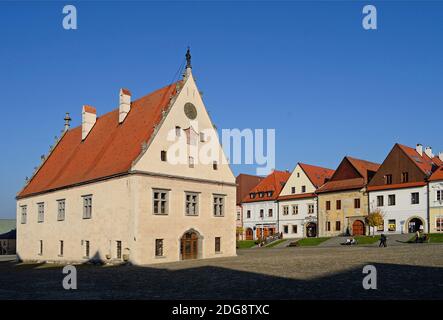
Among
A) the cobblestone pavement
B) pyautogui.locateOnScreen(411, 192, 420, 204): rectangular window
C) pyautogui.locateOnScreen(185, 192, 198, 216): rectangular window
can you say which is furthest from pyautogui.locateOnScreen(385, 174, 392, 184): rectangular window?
the cobblestone pavement

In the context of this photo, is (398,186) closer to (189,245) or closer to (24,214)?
(189,245)

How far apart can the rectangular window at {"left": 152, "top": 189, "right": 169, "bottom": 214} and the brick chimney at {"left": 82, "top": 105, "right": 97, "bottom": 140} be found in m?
14.5

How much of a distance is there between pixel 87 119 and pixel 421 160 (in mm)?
43065

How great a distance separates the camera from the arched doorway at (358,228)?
64938mm

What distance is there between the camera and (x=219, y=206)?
1577 inches

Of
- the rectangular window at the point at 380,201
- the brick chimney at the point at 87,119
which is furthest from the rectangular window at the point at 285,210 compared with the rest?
the brick chimney at the point at 87,119

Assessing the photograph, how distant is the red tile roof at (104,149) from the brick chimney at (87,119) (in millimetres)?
508

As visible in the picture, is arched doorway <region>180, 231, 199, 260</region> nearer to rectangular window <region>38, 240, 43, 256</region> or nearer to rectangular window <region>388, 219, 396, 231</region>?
rectangular window <region>38, 240, 43, 256</region>

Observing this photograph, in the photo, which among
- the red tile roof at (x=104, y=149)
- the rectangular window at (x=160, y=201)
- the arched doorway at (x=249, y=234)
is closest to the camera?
the rectangular window at (x=160, y=201)

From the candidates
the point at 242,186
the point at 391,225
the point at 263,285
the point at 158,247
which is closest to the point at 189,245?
the point at 158,247

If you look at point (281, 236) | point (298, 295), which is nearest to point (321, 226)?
point (281, 236)

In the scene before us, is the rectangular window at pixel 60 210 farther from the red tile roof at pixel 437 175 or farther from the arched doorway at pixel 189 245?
the red tile roof at pixel 437 175

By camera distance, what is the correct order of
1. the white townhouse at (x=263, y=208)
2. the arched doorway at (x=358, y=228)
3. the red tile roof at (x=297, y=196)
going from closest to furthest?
1. the arched doorway at (x=358, y=228)
2. the red tile roof at (x=297, y=196)
3. the white townhouse at (x=263, y=208)
